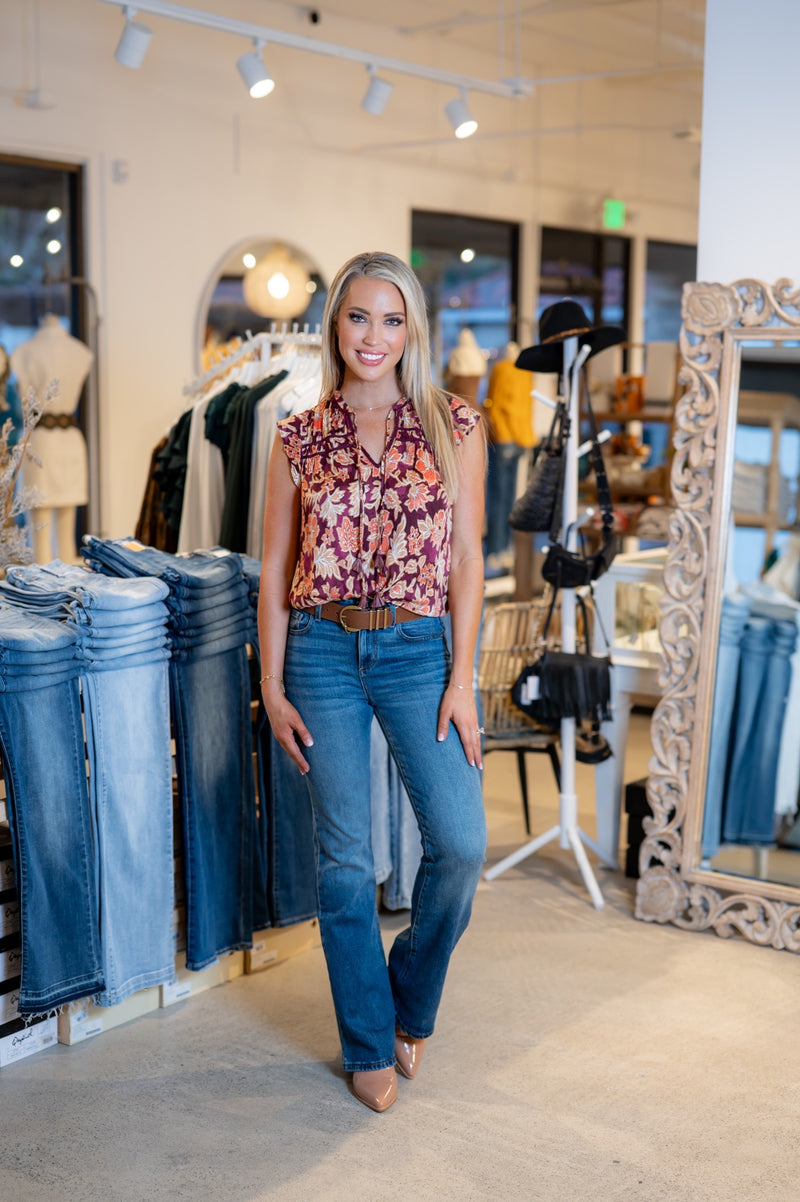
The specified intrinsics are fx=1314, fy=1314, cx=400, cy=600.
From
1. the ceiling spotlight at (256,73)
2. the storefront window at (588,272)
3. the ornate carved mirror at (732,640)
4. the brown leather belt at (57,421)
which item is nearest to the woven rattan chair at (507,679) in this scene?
the ornate carved mirror at (732,640)

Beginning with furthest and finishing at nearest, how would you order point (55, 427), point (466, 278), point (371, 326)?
point (466, 278), point (55, 427), point (371, 326)

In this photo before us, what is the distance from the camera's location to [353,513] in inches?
104

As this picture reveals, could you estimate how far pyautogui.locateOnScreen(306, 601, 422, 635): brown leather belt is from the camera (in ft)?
8.58

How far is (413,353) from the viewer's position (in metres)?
2.70

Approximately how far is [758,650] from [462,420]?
1457mm

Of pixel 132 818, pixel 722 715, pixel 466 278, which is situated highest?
pixel 466 278

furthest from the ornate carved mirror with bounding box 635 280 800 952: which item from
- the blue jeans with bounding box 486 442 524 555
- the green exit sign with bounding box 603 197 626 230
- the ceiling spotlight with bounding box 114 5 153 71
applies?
the green exit sign with bounding box 603 197 626 230

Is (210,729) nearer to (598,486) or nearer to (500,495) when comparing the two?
(598,486)

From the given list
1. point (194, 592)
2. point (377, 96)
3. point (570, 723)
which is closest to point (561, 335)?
point (570, 723)

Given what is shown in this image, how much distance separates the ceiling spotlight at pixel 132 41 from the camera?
494 cm

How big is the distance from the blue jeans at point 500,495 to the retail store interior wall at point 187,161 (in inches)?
61.7

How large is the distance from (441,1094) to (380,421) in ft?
4.75

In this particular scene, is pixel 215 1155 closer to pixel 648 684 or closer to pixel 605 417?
pixel 648 684

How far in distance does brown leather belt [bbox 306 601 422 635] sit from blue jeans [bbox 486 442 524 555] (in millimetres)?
6353
